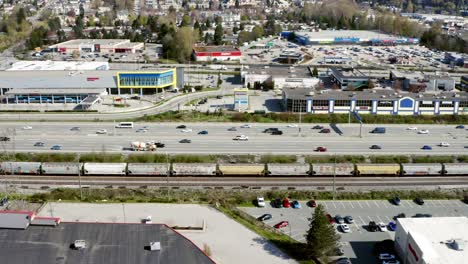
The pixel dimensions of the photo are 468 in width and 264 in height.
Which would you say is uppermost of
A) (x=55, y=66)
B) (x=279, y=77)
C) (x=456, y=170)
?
(x=55, y=66)

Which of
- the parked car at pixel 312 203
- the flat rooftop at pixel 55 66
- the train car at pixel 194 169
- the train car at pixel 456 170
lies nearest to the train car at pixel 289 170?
the train car at pixel 194 169

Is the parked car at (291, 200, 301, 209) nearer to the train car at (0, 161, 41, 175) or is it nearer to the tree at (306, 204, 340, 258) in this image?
the tree at (306, 204, 340, 258)

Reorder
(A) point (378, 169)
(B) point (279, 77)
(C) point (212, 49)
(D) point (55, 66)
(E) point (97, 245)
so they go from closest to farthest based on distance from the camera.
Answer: (E) point (97, 245)
(A) point (378, 169)
(B) point (279, 77)
(D) point (55, 66)
(C) point (212, 49)

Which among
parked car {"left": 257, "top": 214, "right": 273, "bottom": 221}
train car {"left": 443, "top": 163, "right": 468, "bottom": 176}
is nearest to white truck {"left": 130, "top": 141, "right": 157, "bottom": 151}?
parked car {"left": 257, "top": 214, "right": 273, "bottom": 221}

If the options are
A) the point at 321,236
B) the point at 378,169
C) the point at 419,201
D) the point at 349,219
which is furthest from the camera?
the point at 378,169

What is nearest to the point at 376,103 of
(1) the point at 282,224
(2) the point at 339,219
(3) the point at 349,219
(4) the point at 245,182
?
(4) the point at 245,182

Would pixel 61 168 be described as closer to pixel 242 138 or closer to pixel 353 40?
pixel 242 138

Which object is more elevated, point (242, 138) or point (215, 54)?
point (215, 54)
